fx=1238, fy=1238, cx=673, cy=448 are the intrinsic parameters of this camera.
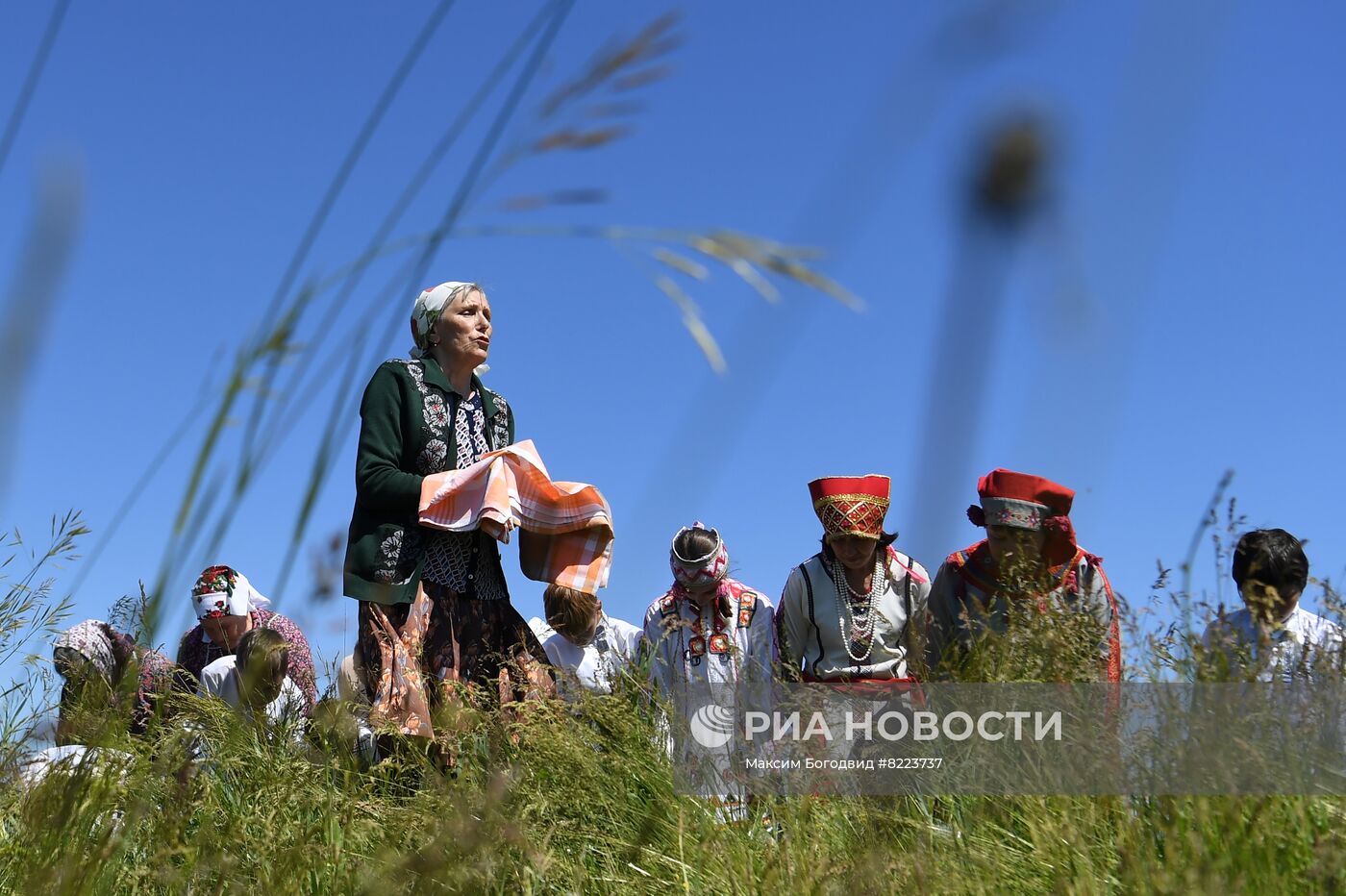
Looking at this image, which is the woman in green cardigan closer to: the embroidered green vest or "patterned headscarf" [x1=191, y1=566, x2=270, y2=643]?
the embroidered green vest

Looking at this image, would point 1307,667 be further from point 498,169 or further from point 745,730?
point 498,169

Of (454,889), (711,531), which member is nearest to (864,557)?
(711,531)

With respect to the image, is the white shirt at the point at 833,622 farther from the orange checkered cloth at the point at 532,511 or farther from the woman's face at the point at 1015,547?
the orange checkered cloth at the point at 532,511

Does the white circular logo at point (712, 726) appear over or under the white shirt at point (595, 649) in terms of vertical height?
under

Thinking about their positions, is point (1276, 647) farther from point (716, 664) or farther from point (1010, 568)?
point (716, 664)

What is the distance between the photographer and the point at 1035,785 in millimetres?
2449

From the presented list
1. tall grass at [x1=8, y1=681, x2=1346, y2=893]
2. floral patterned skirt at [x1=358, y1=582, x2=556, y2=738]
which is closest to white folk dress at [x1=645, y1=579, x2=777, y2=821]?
tall grass at [x1=8, y1=681, x2=1346, y2=893]

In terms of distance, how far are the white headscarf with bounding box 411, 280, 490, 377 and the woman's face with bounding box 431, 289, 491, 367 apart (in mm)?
19

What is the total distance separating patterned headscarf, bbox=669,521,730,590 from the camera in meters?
5.03

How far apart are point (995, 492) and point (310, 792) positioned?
2.32 meters

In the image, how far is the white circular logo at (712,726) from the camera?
10.5 feet

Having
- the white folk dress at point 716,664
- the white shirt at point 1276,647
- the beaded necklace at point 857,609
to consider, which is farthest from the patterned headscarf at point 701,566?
the white shirt at point 1276,647

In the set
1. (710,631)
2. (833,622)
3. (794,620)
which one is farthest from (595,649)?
(833,622)

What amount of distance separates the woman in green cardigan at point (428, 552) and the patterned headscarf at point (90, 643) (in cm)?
72
